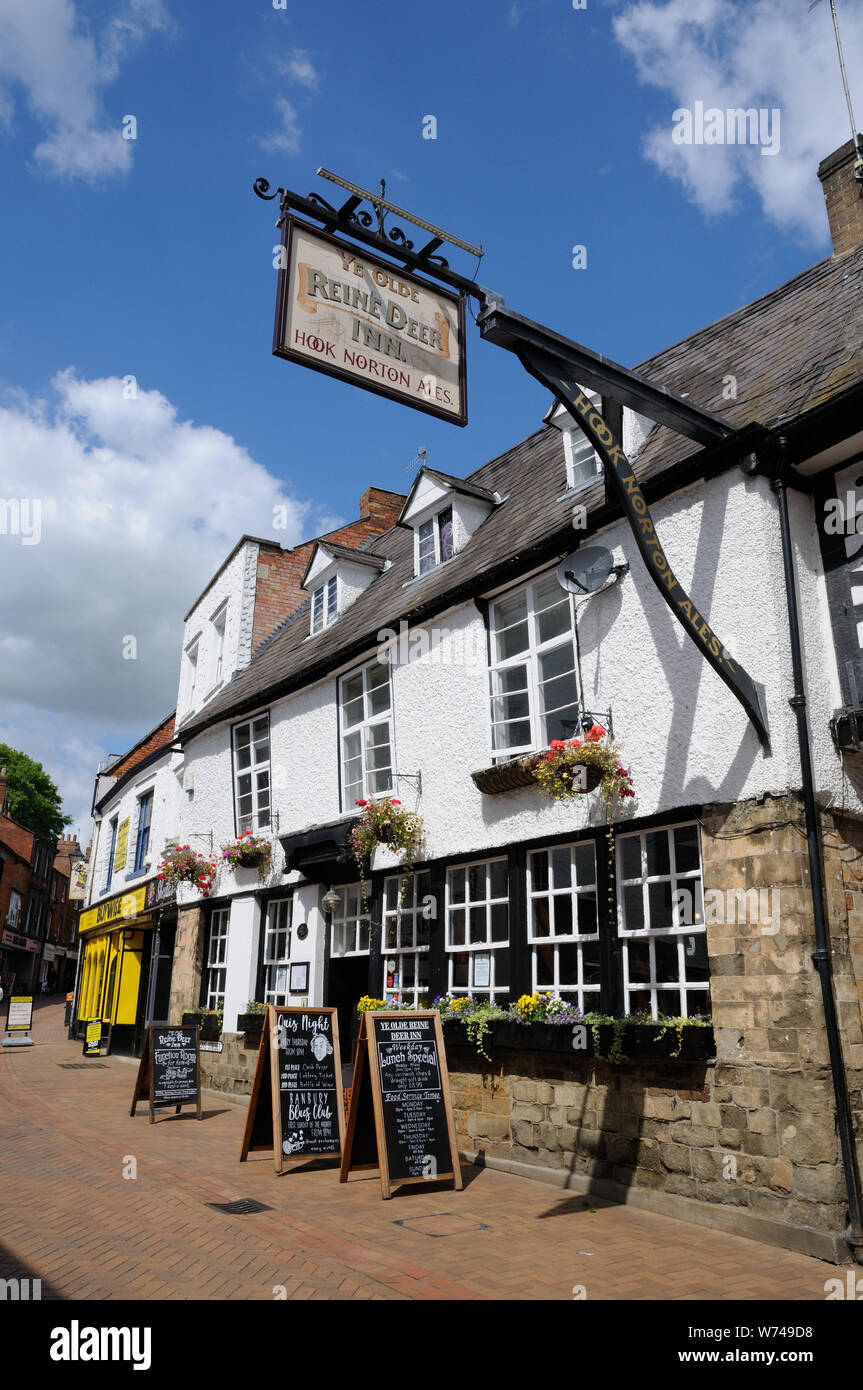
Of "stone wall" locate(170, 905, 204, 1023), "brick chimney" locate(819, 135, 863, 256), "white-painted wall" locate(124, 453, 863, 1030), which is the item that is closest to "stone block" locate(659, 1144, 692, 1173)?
"white-painted wall" locate(124, 453, 863, 1030)

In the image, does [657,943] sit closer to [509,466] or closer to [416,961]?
[416,961]

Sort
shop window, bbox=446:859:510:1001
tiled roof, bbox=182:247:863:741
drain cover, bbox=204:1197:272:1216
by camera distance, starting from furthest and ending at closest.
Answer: shop window, bbox=446:859:510:1001, tiled roof, bbox=182:247:863:741, drain cover, bbox=204:1197:272:1216

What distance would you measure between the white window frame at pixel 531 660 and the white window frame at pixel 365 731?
6.49 ft

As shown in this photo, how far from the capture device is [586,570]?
9008mm

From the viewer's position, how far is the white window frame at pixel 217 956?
617 inches

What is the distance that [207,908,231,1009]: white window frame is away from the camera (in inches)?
617

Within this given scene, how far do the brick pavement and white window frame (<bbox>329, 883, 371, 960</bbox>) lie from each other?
3.33 meters

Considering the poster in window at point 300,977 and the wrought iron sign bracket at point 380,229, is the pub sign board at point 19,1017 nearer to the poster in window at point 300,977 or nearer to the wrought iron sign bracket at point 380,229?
the poster in window at point 300,977

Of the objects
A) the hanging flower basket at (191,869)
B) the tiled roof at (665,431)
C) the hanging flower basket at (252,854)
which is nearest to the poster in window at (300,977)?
the hanging flower basket at (252,854)

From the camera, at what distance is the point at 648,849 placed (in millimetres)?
8438

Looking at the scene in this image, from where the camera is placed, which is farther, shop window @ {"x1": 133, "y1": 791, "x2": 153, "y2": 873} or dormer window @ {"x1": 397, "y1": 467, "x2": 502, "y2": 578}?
shop window @ {"x1": 133, "y1": 791, "x2": 153, "y2": 873}

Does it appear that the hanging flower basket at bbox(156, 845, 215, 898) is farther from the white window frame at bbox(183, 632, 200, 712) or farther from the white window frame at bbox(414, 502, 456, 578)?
the white window frame at bbox(414, 502, 456, 578)

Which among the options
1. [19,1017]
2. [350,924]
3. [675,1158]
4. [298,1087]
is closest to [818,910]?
[675,1158]
